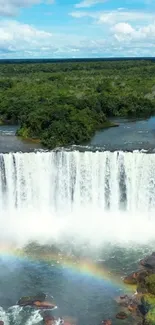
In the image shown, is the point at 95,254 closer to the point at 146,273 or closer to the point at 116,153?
the point at 146,273

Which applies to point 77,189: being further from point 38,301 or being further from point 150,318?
point 150,318

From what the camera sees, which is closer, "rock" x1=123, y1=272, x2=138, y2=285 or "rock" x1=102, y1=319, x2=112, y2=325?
"rock" x1=102, y1=319, x2=112, y2=325

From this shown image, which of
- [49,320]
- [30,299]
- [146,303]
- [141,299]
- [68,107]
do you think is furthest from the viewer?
[68,107]

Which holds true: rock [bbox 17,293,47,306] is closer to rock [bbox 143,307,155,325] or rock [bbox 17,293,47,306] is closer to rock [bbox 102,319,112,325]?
rock [bbox 102,319,112,325]

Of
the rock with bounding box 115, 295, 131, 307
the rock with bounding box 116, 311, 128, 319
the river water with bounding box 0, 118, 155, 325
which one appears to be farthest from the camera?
the river water with bounding box 0, 118, 155, 325

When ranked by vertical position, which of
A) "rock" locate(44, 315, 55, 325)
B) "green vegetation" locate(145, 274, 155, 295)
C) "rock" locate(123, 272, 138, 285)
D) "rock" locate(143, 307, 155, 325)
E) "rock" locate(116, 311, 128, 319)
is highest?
"green vegetation" locate(145, 274, 155, 295)

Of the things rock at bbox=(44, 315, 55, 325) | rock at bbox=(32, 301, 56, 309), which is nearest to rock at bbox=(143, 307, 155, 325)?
rock at bbox=(44, 315, 55, 325)

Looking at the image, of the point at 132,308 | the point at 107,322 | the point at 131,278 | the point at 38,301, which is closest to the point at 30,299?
the point at 38,301

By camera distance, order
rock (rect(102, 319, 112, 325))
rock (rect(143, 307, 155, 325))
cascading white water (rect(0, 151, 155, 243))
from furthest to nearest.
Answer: cascading white water (rect(0, 151, 155, 243)) < rock (rect(102, 319, 112, 325)) < rock (rect(143, 307, 155, 325))

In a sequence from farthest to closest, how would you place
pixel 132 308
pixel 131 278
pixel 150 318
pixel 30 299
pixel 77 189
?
pixel 77 189, pixel 131 278, pixel 30 299, pixel 132 308, pixel 150 318

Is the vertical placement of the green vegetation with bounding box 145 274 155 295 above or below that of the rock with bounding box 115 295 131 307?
above
